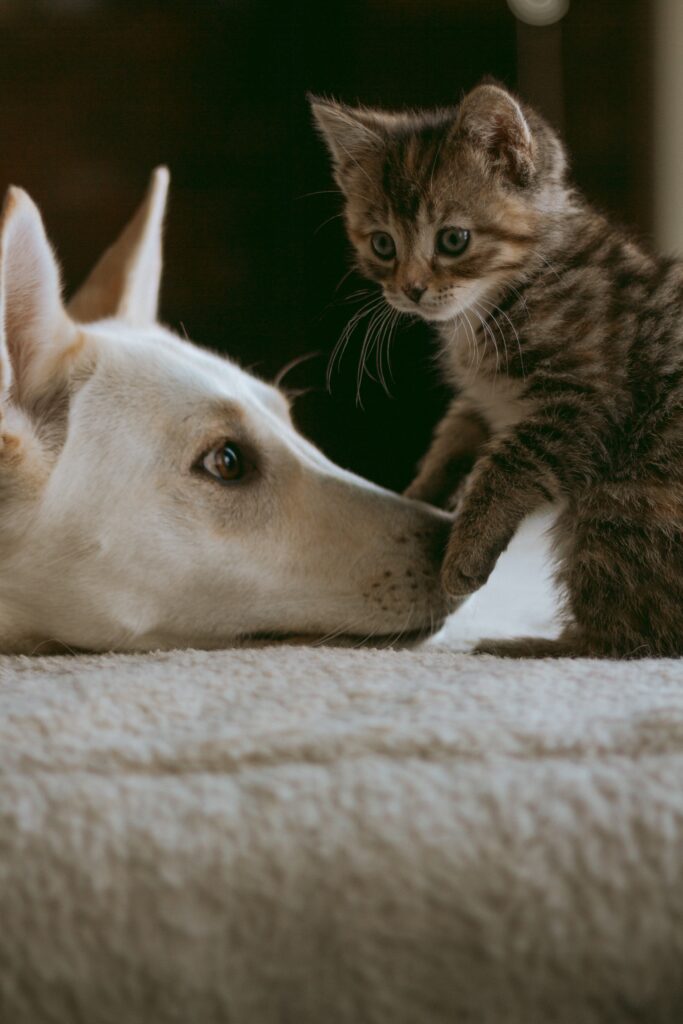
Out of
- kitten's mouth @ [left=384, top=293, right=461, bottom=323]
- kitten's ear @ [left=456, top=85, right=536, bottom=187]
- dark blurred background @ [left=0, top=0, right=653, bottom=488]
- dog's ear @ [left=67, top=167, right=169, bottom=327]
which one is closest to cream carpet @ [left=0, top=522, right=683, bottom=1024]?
kitten's mouth @ [left=384, top=293, right=461, bottom=323]

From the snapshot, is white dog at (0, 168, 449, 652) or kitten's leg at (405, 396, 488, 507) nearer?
white dog at (0, 168, 449, 652)

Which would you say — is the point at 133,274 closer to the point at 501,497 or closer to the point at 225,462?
the point at 225,462

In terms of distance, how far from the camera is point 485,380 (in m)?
1.34

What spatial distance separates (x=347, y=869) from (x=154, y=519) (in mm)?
635

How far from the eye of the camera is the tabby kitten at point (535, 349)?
114cm

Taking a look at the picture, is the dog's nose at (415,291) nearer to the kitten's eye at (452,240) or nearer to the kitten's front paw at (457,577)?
the kitten's eye at (452,240)

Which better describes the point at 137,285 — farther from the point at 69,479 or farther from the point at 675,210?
the point at 675,210

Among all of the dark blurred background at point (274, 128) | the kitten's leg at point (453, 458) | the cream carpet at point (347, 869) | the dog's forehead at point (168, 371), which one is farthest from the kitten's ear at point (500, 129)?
the dark blurred background at point (274, 128)

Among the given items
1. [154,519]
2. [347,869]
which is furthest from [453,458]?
[347,869]

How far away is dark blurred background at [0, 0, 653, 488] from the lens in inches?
97.0

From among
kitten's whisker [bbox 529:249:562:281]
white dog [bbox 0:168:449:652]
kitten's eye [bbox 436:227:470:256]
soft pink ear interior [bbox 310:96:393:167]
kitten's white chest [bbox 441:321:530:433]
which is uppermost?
soft pink ear interior [bbox 310:96:393:167]

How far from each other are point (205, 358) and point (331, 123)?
1.53 feet

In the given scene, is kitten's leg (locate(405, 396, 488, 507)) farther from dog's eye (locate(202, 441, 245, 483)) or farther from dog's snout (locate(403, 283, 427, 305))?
dog's eye (locate(202, 441, 245, 483))

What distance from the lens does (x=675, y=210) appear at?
2516mm
